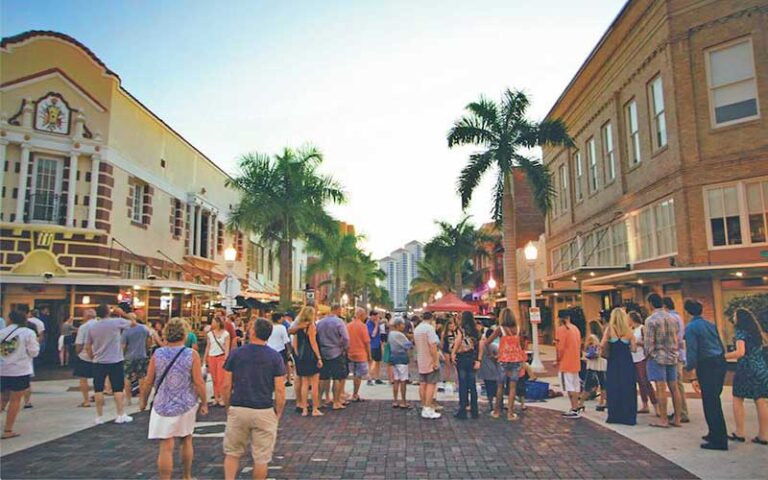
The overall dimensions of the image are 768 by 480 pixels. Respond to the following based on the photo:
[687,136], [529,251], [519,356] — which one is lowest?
[519,356]

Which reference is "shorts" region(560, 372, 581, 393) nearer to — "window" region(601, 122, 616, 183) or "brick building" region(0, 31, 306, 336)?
"window" region(601, 122, 616, 183)

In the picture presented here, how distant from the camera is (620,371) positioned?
870 centimetres

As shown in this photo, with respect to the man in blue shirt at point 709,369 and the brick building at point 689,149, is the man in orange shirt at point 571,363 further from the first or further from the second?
the brick building at point 689,149

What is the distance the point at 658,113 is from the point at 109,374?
18.0 meters

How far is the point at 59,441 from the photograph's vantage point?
7648mm

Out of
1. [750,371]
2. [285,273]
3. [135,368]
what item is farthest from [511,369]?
[285,273]

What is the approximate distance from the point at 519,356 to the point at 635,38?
1501cm

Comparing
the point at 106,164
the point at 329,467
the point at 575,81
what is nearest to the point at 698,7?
the point at 575,81

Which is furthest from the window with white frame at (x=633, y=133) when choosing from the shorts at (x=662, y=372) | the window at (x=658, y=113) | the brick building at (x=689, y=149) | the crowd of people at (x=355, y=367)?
the shorts at (x=662, y=372)

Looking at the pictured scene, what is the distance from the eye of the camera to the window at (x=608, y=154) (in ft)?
71.3

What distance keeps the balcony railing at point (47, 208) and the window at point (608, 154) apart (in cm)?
2174

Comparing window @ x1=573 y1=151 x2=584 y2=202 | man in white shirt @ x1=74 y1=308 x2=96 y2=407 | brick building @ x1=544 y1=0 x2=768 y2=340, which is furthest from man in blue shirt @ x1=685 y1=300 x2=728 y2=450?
window @ x1=573 y1=151 x2=584 y2=202

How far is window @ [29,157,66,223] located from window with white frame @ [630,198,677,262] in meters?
21.2

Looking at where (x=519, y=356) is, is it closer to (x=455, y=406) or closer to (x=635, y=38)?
(x=455, y=406)
